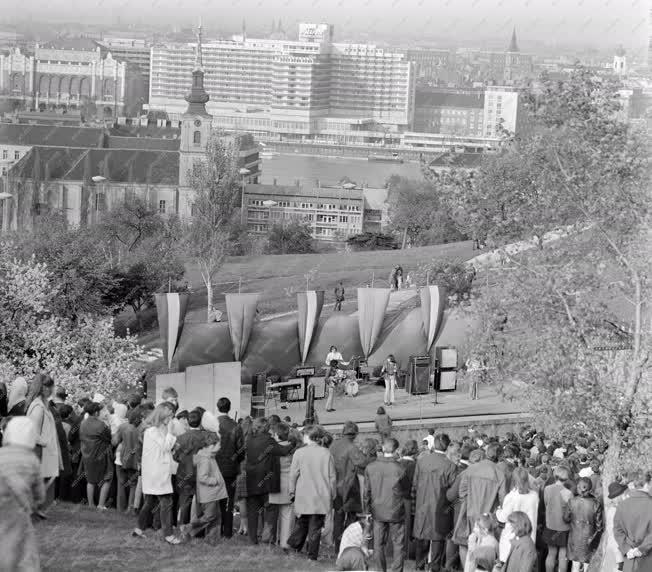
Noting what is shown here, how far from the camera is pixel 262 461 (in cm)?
600

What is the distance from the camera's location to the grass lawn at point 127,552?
17.6 ft

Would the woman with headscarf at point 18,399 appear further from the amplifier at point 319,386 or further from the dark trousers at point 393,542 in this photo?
the amplifier at point 319,386

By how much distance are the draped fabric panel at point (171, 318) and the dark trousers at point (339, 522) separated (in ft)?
27.6

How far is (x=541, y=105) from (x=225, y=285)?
2291 centimetres

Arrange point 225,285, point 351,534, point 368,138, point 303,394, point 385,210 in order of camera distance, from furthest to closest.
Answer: point 368,138, point 385,210, point 225,285, point 303,394, point 351,534

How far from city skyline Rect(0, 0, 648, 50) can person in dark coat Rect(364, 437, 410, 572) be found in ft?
298

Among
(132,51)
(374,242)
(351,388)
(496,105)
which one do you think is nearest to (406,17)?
(496,105)

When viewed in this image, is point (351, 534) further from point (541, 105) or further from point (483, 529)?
point (541, 105)

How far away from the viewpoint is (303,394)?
40.8 ft

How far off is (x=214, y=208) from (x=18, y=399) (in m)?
40.1

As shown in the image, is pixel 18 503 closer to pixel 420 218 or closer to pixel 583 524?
pixel 583 524

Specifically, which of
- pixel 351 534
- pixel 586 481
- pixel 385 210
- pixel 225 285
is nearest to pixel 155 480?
pixel 351 534

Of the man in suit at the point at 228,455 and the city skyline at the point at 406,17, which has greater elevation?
the city skyline at the point at 406,17

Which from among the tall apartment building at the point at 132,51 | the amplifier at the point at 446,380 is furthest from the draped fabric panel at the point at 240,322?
the tall apartment building at the point at 132,51
